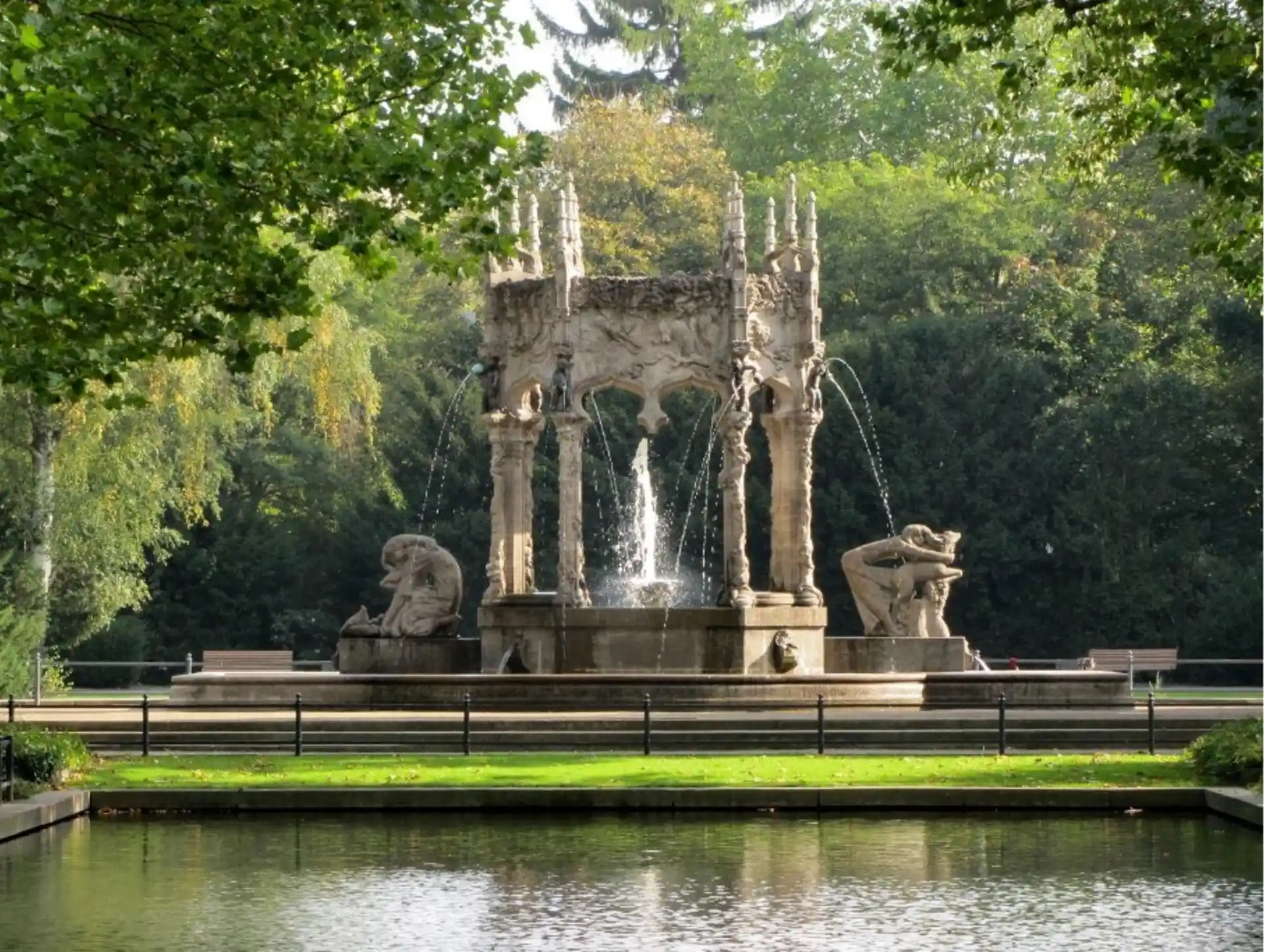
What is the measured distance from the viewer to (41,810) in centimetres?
2259

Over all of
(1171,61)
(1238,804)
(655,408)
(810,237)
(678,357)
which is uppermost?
(810,237)

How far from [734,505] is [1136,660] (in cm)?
1710

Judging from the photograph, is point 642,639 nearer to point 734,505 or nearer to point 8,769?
point 734,505

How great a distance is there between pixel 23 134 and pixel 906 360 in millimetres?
39799

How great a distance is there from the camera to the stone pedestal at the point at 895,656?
124ft

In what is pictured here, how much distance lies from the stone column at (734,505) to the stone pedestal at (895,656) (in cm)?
178

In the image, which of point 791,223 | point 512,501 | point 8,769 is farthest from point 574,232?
point 8,769

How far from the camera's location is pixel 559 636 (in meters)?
36.5

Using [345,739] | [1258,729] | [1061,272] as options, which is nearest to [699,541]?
[1061,272]

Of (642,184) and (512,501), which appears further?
(642,184)

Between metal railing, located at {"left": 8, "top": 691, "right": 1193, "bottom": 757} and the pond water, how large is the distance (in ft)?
19.8

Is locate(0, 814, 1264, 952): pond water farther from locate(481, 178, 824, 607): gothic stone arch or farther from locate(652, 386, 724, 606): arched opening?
locate(652, 386, 724, 606): arched opening

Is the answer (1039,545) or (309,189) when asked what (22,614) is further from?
(1039,545)

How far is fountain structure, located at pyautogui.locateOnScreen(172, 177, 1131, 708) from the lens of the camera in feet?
117
